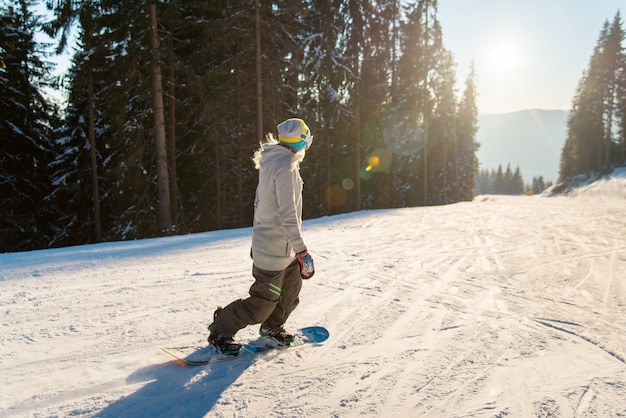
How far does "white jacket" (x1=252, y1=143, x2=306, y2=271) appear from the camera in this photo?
2910mm

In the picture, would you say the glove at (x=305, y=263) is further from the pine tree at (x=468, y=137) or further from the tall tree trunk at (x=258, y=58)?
the pine tree at (x=468, y=137)

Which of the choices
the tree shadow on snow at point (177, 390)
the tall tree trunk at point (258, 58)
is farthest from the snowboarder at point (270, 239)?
the tall tree trunk at point (258, 58)

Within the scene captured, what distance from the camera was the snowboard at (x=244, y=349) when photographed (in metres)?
2.95

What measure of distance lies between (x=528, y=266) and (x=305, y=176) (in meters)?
16.7

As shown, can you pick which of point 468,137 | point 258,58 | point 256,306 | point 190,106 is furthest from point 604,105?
point 256,306

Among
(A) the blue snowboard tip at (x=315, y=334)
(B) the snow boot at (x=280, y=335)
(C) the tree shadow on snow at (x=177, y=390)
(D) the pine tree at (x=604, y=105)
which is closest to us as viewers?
(C) the tree shadow on snow at (x=177, y=390)

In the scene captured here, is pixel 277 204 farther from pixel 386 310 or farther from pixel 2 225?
pixel 2 225

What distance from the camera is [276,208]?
3.04 metres

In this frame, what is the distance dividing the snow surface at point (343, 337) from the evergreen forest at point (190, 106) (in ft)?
26.4

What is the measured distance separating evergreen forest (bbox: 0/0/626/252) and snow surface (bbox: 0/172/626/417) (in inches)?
317

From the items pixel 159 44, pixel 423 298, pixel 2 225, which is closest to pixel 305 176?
pixel 159 44

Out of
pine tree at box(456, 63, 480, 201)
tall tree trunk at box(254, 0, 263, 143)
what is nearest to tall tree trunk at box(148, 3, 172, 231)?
tall tree trunk at box(254, 0, 263, 143)

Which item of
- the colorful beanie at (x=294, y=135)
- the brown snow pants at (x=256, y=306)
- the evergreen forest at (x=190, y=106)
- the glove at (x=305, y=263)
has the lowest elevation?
the brown snow pants at (x=256, y=306)

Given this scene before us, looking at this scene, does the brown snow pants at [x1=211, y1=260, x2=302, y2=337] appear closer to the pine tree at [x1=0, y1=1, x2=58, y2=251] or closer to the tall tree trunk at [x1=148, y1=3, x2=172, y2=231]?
the tall tree trunk at [x1=148, y1=3, x2=172, y2=231]
